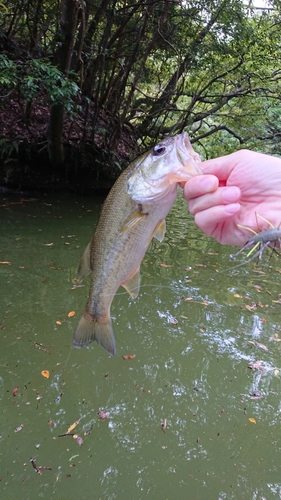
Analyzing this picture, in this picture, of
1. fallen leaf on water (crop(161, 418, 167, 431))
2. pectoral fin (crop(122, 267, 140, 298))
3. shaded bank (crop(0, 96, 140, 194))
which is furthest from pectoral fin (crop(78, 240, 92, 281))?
shaded bank (crop(0, 96, 140, 194))

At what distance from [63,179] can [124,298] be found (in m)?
6.94

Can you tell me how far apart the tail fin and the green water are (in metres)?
1.38

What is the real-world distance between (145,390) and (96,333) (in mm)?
1849

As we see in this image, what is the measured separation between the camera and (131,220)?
5.98ft

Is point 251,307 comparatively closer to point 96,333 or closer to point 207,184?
point 96,333

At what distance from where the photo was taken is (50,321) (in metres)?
4.66

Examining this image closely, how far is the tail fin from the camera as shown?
7.23 ft

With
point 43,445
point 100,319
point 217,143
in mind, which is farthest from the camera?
point 217,143

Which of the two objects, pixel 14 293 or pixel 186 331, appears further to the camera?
pixel 14 293

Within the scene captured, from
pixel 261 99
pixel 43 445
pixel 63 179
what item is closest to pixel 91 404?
pixel 43 445

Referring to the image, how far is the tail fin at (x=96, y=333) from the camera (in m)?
2.21

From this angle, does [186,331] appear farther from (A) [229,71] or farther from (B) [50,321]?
(A) [229,71]

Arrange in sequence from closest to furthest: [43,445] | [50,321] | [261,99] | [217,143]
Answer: [43,445], [50,321], [261,99], [217,143]

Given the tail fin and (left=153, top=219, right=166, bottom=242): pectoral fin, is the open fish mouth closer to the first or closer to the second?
(left=153, top=219, right=166, bottom=242): pectoral fin
